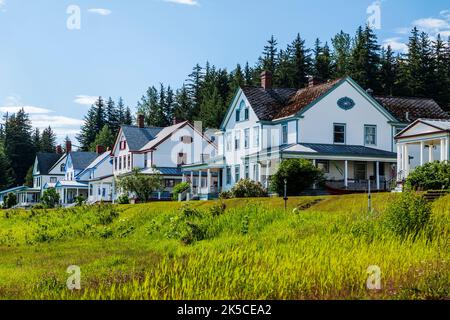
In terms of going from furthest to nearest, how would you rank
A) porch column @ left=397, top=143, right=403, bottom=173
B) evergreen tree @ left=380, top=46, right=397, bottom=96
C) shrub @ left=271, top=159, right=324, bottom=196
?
evergreen tree @ left=380, top=46, right=397, bottom=96 < porch column @ left=397, top=143, right=403, bottom=173 < shrub @ left=271, top=159, right=324, bottom=196

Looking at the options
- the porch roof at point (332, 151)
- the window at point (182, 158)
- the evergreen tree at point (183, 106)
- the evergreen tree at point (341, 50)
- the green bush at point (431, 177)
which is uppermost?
the evergreen tree at point (341, 50)

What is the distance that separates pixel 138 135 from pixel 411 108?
30761 mm

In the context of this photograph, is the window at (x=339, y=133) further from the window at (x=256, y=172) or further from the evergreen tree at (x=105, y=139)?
the evergreen tree at (x=105, y=139)

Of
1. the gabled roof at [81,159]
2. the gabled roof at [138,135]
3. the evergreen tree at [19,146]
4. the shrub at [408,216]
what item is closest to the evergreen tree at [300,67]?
the gabled roof at [138,135]

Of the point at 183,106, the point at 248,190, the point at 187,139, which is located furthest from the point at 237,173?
the point at 183,106

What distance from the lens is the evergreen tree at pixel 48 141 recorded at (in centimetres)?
12456

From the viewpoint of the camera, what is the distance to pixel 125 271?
13562 mm

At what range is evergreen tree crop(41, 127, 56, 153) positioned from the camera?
124562 mm

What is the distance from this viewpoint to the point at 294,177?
33.2 metres

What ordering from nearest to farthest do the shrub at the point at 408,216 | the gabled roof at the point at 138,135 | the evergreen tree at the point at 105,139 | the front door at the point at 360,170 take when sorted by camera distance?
the shrub at the point at 408,216 → the front door at the point at 360,170 → the gabled roof at the point at 138,135 → the evergreen tree at the point at 105,139

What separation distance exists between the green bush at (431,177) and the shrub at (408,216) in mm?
10828

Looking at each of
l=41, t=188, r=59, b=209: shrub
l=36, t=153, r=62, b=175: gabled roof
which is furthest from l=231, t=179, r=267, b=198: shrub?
l=36, t=153, r=62, b=175: gabled roof

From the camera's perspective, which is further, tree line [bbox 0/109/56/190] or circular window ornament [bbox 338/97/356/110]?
tree line [bbox 0/109/56/190]

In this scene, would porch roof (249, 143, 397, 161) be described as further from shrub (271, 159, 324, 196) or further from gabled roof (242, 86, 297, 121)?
shrub (271, 159, 324, 196)
